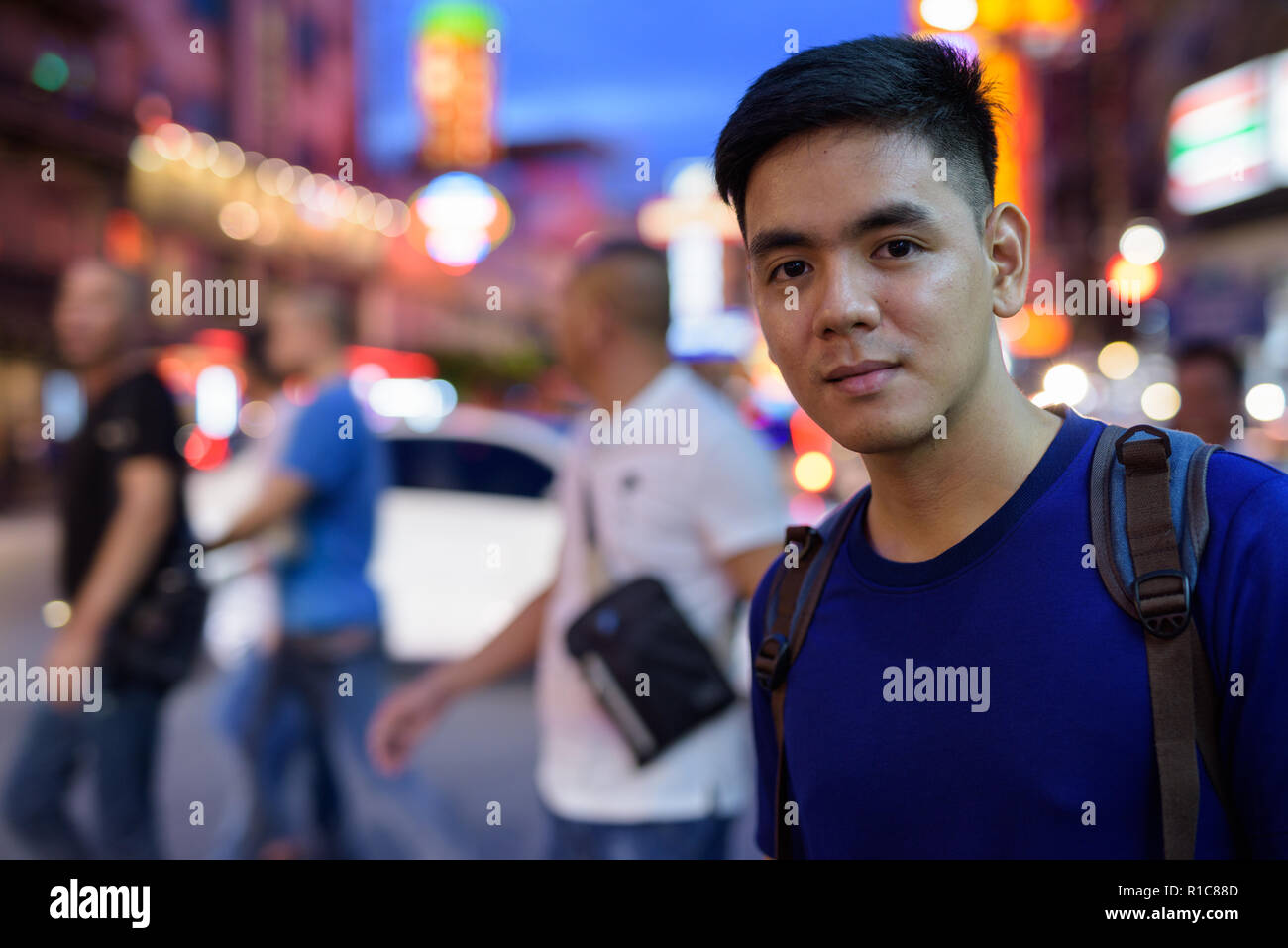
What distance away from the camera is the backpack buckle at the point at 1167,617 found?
1261 mm

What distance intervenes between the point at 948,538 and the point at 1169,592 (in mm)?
291

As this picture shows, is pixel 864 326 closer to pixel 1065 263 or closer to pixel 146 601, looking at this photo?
pixel 146 601

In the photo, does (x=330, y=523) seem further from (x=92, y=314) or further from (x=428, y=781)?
(x=428, y=781)

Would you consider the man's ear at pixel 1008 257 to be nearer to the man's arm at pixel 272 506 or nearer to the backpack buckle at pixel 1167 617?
the backpack buckle at pixel 1167 617

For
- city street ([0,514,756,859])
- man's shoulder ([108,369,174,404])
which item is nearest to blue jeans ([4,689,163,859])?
city street ([0,514,756,859])

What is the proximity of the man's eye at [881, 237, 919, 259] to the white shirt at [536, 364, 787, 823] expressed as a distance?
1.36 metres

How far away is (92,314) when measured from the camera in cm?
390

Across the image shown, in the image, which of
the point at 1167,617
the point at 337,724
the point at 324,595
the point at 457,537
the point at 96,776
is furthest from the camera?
the point at 457,537

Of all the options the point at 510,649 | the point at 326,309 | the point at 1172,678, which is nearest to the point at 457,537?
the point at 326,309

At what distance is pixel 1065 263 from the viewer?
135 feet

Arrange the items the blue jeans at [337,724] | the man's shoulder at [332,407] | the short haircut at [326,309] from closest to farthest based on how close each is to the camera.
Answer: the blue jeans at [337,724]
the man's shoulder at [332,407]
the short haircut at [326,309]

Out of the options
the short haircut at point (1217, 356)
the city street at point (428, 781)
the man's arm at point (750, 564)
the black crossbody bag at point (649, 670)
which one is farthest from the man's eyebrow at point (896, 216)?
the short haircut at point (1217, 356)

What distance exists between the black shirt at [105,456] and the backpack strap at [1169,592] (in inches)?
135

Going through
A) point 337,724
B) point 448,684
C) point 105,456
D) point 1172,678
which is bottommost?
point 337,724
